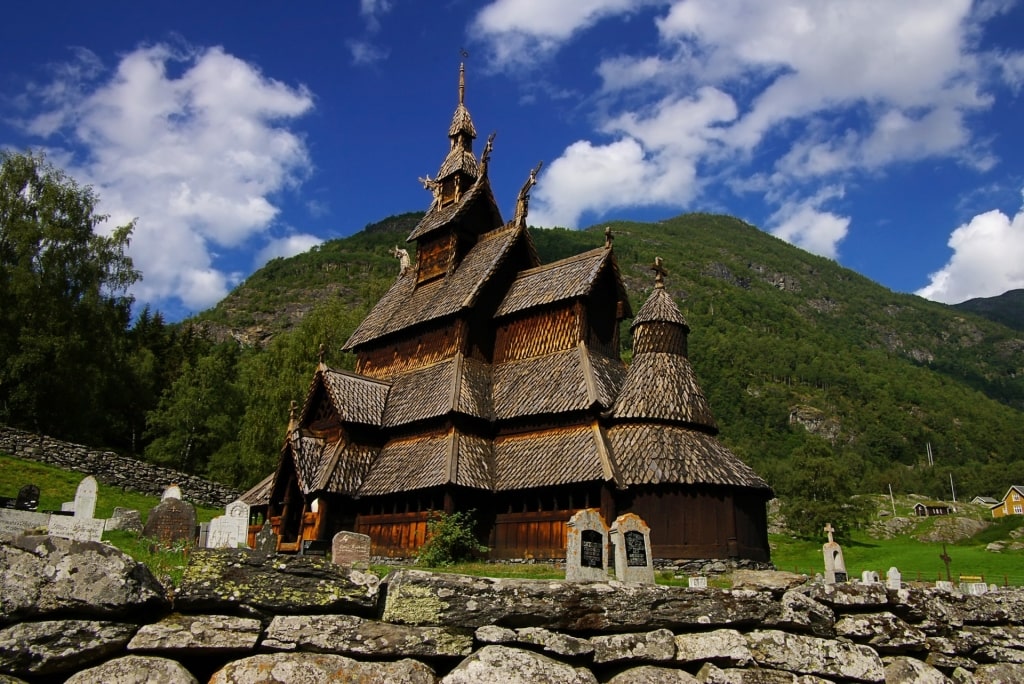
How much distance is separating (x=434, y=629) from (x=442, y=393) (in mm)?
19080

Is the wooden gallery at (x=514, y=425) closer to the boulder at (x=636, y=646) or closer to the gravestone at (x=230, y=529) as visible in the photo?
the gravestone at (x=230, y=529)

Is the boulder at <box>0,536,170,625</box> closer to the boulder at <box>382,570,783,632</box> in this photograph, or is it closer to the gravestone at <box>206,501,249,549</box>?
the boulder at <box>382,570,783,632</box>

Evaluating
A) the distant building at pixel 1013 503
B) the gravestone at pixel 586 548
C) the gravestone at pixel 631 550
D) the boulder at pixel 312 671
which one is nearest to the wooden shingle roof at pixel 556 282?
the gravestone at pixel 631 550

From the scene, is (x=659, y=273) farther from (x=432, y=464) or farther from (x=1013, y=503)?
(x=1013, y=503)

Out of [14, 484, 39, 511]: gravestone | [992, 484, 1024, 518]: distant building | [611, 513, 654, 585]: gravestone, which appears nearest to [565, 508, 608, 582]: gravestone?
[611, 513, 654, 585]: gravestone

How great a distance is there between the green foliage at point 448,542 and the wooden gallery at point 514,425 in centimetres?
63

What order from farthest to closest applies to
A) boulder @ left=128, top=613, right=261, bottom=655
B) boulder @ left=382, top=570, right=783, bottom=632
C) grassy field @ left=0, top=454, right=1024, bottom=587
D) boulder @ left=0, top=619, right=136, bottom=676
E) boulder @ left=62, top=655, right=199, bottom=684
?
grassy field @ left=0, top=454, right=1024, bottom=587
boulder @ left=382, top=570, right=783, bottom=632
boulder @ left=128, top=613, right=261, bottom=655
boulder @ left=62, top=655, right=199, bottom=684
boulder @ left=0, top=619, right=136, bottom=676

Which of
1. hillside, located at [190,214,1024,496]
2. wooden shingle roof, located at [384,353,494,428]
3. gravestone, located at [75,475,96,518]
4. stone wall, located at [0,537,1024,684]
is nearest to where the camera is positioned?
stone wall, located at [0,537,1024,684]

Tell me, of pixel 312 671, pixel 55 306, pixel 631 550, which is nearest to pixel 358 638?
pixel 312 671

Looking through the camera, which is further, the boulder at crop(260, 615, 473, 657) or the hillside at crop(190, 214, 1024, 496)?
the hillside at crop(190, 214, 1024, 496)

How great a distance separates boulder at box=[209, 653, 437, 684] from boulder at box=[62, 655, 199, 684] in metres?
0.29

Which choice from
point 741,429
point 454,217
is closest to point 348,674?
point 454,217

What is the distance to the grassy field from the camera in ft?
55.5

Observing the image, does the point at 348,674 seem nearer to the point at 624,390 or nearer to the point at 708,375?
the point at 624,390
